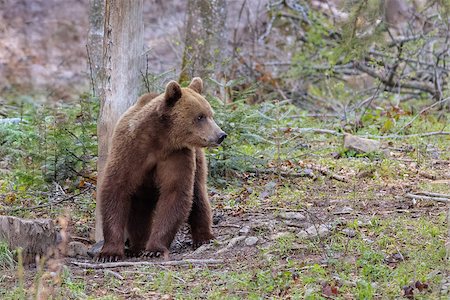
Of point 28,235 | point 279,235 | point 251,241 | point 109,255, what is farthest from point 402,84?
point 28,235

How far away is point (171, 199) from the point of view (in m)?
6.43

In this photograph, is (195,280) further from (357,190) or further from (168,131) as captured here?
(357,190)

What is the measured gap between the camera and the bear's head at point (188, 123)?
6.45m

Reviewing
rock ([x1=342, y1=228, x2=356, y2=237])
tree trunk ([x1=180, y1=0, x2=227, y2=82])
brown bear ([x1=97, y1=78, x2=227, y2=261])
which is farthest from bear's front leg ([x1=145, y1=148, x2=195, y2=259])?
tree trunk ([x1=180, y1=0, x2=227, y2=82])

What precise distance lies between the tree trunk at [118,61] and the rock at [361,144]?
3.50m

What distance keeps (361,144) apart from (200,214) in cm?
329

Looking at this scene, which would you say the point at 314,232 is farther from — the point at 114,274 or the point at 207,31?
the point at 207,31

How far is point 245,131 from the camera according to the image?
8.85 metres

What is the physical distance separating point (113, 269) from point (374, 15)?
3674mm

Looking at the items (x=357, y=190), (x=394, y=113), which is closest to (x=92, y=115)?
(x=357, y=190)

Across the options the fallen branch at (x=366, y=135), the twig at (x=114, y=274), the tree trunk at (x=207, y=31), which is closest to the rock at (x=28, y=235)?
the twig at (x=114, y=274)

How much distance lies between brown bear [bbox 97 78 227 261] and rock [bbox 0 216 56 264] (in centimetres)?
47

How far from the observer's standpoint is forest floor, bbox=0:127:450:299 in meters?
5.00

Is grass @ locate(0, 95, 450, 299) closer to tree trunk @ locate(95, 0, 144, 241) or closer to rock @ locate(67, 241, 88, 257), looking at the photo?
rock @ locate(67, 241, 88, 257)
